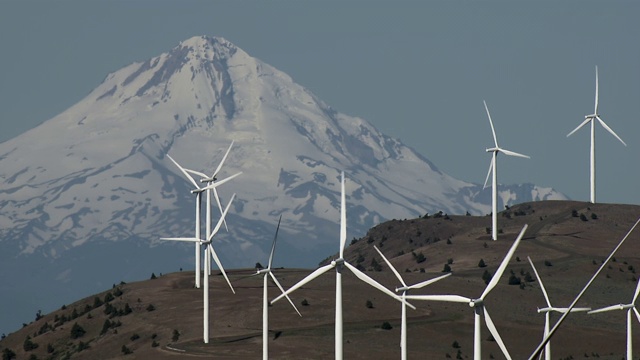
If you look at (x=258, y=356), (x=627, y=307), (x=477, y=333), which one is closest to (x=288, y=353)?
(x=258, y=356)

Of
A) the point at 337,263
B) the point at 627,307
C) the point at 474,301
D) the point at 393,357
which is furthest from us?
the point at 393,357

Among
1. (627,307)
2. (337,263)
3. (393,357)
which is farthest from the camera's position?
(393,357)

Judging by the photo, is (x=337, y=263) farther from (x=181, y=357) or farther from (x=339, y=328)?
(x=181, y=357)

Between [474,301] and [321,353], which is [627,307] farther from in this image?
[321,353]

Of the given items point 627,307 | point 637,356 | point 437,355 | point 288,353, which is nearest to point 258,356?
point 288,353

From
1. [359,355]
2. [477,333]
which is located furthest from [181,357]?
[477,333]

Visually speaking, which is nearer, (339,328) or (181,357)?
(339,328)

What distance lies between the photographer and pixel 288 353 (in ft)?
643

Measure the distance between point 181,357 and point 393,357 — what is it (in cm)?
2340

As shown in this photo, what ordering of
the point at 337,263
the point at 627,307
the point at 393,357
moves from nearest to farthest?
1. the point at 337,263
2. the point at 627,307
3. the point at 393,357

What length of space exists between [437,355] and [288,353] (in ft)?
55.6

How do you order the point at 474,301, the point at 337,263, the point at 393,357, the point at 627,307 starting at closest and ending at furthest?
the point at 474,301, the point at 337,263, the point at 627,307, the point at 393,357

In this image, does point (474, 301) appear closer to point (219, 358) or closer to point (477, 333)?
point (477, 333)

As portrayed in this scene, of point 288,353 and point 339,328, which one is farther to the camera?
point 288,353
